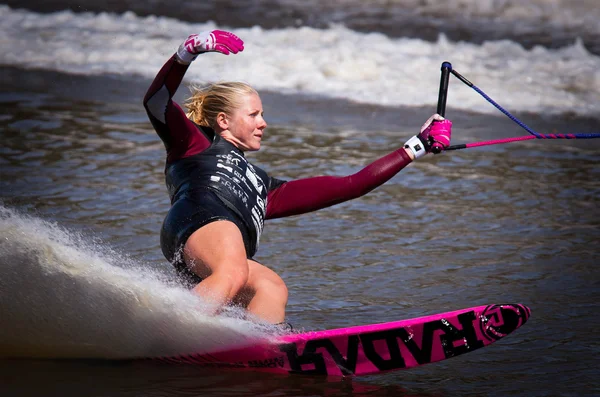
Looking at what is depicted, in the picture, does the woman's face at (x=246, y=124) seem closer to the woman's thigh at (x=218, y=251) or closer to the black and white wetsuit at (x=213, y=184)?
the black and white wetsuit at (x=213, y=184)

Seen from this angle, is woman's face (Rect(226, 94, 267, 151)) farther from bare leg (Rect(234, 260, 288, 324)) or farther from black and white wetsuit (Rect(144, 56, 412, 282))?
bare leg (Rect(234, 260, 288, 324))

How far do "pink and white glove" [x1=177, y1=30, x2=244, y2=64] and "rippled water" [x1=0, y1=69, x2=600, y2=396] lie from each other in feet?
3.99

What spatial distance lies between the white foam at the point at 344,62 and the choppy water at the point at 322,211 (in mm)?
39

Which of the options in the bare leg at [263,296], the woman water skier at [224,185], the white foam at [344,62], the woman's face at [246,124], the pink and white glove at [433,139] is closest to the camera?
the woman water skier at [224,185]

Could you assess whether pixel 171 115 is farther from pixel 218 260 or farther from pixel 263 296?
pixel 263 296

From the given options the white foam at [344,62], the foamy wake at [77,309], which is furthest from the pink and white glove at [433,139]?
the white foam at [344,62]

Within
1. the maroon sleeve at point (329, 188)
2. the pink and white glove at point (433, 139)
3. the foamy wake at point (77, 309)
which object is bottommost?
the foamy wake at point (77, 309)

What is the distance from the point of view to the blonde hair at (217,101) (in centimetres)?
451

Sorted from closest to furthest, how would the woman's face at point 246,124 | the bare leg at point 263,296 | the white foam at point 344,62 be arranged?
the bare leg at point 263,296, the woman's face at point 246,124, the white foam at point 344,62

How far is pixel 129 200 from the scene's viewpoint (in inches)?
259

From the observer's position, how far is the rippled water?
3.90 metres

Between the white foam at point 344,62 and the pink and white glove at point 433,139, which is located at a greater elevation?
the white foam at point 344,62

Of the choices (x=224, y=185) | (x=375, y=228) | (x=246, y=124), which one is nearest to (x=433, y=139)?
(x=246, y=124)

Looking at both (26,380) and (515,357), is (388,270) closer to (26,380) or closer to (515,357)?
(515,357)
